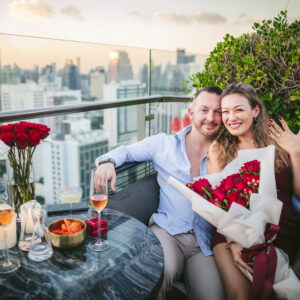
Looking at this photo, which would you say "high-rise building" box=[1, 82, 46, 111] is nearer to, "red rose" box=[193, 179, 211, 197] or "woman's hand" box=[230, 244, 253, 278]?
"red rose" box=[193, 179, 211, 197]

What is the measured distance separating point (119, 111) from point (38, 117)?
4.28 ft

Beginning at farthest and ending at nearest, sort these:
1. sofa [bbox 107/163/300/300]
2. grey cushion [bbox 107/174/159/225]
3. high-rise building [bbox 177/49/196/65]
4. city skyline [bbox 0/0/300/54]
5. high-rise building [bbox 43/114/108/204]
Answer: city skyline [bbox 0/0/300/54] → high-rise building [bbox 177/49/196/65] → high-rise building [bbox 43/114/108/204] → grey cushion [bbox 107/174/159/225] → sofa [bbox 107/163/300/300]

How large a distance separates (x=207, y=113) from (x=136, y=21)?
17.9 feet

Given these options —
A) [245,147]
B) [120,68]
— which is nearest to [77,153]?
[120,68]

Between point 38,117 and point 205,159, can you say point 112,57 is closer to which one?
point 38,117

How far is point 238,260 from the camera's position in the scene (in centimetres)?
147

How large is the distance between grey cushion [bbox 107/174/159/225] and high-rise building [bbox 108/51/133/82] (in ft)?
7.12

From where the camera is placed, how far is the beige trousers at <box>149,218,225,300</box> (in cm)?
152

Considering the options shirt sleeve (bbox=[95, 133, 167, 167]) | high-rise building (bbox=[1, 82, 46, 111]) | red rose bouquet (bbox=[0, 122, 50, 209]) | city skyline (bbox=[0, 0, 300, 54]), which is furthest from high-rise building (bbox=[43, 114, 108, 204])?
city skyline (bbox=[0, 0, 300, 54])

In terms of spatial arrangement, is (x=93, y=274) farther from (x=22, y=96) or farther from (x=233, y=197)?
(x=22, y=96)

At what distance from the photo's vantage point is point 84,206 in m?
1.61

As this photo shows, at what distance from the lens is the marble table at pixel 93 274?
3.14ft

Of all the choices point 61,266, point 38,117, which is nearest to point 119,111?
point 38,117

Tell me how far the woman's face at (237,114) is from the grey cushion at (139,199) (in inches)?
28.3
